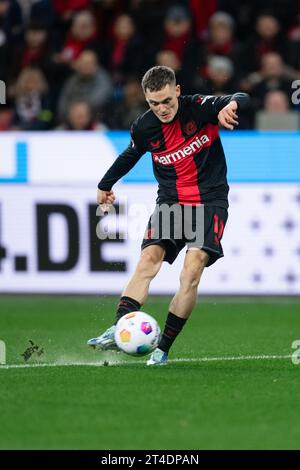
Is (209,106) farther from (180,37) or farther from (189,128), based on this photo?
(180,37)

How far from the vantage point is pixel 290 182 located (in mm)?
13516

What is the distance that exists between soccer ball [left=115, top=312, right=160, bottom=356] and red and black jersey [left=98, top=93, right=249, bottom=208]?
1018 millimetres

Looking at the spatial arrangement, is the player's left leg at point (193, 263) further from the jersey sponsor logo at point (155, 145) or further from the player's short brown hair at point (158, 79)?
the player's short brown hair at point (158, 79)

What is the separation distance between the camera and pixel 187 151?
905 cm

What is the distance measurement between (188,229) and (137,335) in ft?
3.06

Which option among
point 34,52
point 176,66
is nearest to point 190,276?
point 176,66

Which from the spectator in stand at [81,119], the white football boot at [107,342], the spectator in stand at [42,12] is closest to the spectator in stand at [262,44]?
the spectator in stand at [81,119]

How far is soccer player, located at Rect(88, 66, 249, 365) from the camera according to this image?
29.1 feet

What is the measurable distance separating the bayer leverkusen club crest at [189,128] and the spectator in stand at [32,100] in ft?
20.4

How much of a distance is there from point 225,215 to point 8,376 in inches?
→ 76.7

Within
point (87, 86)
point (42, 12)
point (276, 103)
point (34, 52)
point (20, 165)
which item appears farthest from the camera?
point (42, 12)

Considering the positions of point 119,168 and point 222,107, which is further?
point 119,168

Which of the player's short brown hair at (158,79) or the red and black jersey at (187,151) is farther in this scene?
the red and black jersey at (187,151)

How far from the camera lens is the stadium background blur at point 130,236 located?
7176mm
